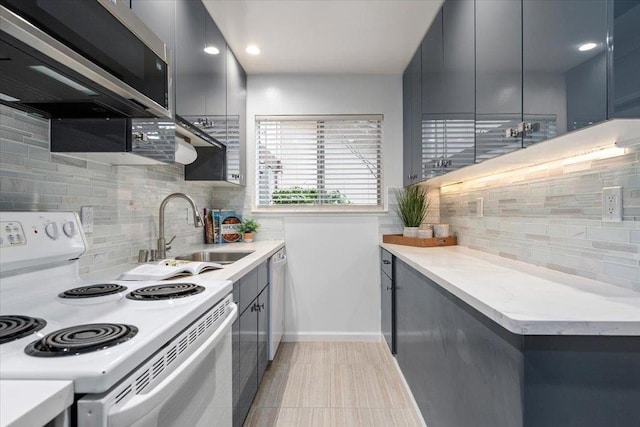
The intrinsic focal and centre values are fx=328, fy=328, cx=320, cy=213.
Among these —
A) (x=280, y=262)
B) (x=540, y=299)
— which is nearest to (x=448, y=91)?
(x=540, y=299)

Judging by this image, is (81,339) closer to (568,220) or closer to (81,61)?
(81,61)

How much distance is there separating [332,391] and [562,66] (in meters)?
2.10

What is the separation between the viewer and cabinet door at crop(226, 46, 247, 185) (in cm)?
249

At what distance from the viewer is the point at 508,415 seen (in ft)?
2.81

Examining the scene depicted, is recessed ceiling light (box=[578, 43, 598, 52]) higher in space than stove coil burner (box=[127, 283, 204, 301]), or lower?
higher

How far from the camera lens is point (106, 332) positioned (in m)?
0.72

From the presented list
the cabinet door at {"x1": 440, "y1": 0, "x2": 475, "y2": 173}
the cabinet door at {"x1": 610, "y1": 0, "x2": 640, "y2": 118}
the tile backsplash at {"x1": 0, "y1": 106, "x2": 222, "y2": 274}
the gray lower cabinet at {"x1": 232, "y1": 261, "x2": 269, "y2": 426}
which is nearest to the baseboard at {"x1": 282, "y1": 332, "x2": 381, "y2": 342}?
the gray lower cabinet at {"x1": 232, "y1": 261, "x2": 269, "y2": 426}

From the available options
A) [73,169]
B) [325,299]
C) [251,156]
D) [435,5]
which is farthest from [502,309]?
[251,156]

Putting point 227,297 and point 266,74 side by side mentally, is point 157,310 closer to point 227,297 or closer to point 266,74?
point 227,297

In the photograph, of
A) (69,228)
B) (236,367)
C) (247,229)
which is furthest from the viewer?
(247,229)

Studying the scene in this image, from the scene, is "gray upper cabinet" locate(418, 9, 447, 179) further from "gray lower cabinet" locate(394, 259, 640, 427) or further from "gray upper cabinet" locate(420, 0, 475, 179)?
"gray lower cabinet" locate(394, 259, 640, 427)

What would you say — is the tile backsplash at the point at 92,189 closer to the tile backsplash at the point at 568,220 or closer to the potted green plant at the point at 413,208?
the potted green plant at the point at 413,208

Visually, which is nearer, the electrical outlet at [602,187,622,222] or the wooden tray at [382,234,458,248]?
the electrical outlet at [602,187,622,222]

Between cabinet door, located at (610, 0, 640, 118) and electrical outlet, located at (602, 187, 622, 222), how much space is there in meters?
0.44
